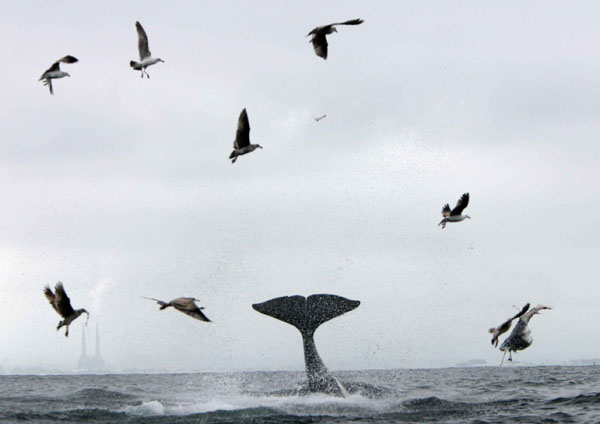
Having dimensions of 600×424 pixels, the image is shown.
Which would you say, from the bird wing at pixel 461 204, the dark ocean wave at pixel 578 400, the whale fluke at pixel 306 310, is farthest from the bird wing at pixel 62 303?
the dark ocean wave at pixel 578 400

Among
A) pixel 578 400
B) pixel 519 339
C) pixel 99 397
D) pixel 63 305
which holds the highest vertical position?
pixel 63 305

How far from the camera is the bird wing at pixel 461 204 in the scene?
61.4 feet

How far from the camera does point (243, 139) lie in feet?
59.4

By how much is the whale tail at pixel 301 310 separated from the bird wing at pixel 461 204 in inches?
336

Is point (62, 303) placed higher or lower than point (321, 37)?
lower

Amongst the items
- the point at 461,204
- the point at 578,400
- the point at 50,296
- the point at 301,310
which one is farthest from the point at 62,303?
the point at 578,400

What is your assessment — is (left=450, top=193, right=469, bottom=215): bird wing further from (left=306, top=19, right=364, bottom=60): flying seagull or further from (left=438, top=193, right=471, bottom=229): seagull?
(left=306, top=19, right=364, bottom=60): flying seagull

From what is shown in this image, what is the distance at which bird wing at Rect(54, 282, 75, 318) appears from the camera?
608 inches

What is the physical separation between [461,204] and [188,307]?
7.78 meters

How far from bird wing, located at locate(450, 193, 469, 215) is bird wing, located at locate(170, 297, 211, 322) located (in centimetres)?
744

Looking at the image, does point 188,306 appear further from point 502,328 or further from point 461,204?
point 461,204

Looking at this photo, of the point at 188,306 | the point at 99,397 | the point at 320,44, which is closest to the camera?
the point at 188,306

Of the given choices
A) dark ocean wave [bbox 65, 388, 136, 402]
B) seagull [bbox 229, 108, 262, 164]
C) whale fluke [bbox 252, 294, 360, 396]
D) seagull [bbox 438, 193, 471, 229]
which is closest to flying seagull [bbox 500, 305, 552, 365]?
seagull [bbox 438, 193, 471, 229]

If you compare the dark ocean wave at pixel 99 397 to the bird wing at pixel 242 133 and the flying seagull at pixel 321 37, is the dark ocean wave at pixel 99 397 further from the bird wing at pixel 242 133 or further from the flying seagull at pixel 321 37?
the flying seagull at pixel 321 37
